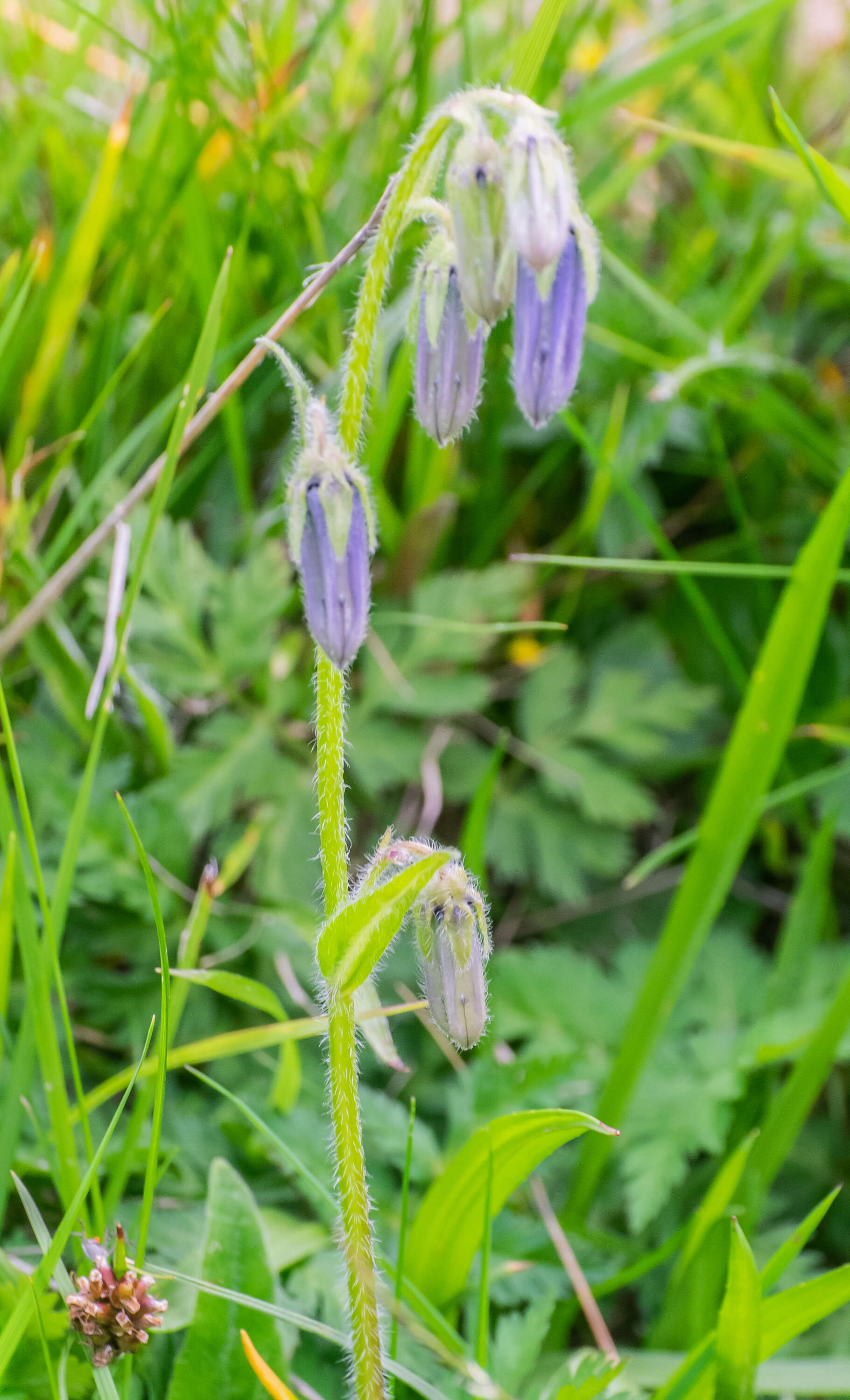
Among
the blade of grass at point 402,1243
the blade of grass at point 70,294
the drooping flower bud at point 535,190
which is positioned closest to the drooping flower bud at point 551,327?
the drooping flower bud at point 535,190

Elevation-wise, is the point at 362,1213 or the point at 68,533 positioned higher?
the point at 68,533

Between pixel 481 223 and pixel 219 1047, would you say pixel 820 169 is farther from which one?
pixel 219 1047

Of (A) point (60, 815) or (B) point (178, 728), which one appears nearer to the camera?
(A) point (60, 815)

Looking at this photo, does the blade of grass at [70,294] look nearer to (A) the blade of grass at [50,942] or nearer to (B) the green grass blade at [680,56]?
(B) the green grass blade at [680,56]

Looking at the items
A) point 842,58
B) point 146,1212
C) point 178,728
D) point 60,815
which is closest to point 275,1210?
point 146,1212

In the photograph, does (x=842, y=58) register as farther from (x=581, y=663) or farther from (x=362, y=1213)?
(x=362, y=1213)

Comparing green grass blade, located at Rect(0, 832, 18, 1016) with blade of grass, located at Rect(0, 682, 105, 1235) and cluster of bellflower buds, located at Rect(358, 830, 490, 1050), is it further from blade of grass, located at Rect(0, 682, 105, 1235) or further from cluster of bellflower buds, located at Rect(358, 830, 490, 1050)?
cluster of bellflower buds, located at Rect(358, 830, 490, 1050)
